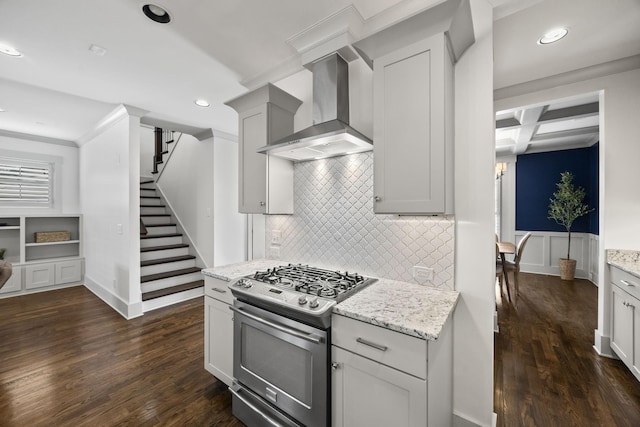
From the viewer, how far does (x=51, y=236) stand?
480cm

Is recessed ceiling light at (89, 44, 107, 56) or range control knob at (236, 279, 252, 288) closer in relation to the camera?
range control knob at (236, 279, 252, 288)

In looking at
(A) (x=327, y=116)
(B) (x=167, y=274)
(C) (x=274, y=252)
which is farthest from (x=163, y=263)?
(A) (x=327, y=116)

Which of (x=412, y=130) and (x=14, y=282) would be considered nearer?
(x=412, y=130)

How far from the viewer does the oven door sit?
144 centimetres

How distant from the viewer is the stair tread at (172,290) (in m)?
3.83

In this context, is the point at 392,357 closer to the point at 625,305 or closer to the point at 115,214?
the point at 625,305

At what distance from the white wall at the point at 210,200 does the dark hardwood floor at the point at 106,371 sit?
1229 millimetres

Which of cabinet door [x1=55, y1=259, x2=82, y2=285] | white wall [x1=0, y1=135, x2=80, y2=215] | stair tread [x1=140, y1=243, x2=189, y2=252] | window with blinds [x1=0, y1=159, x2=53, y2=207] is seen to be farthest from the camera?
cabinet door [x1=55, y1=259, x2=82, y2=285]

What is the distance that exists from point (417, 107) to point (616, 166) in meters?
2.43

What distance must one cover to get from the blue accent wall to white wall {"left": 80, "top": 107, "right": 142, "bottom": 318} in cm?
738

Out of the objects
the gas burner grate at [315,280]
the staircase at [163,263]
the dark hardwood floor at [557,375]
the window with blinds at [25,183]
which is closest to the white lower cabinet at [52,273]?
the window with blinds at [25,183]

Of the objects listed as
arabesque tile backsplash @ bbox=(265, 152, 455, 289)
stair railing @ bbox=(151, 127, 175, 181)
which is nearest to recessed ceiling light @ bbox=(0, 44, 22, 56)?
arabesque tile backsplash @ bbox=(265, 152, 455, 289)

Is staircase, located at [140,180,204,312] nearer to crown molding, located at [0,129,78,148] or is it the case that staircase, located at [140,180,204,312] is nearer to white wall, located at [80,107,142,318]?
white wall, located at [80,107,142,318]

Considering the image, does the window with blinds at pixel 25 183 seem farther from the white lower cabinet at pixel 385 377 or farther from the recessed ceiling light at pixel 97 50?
the white lower cabinet at pixel 385 377
